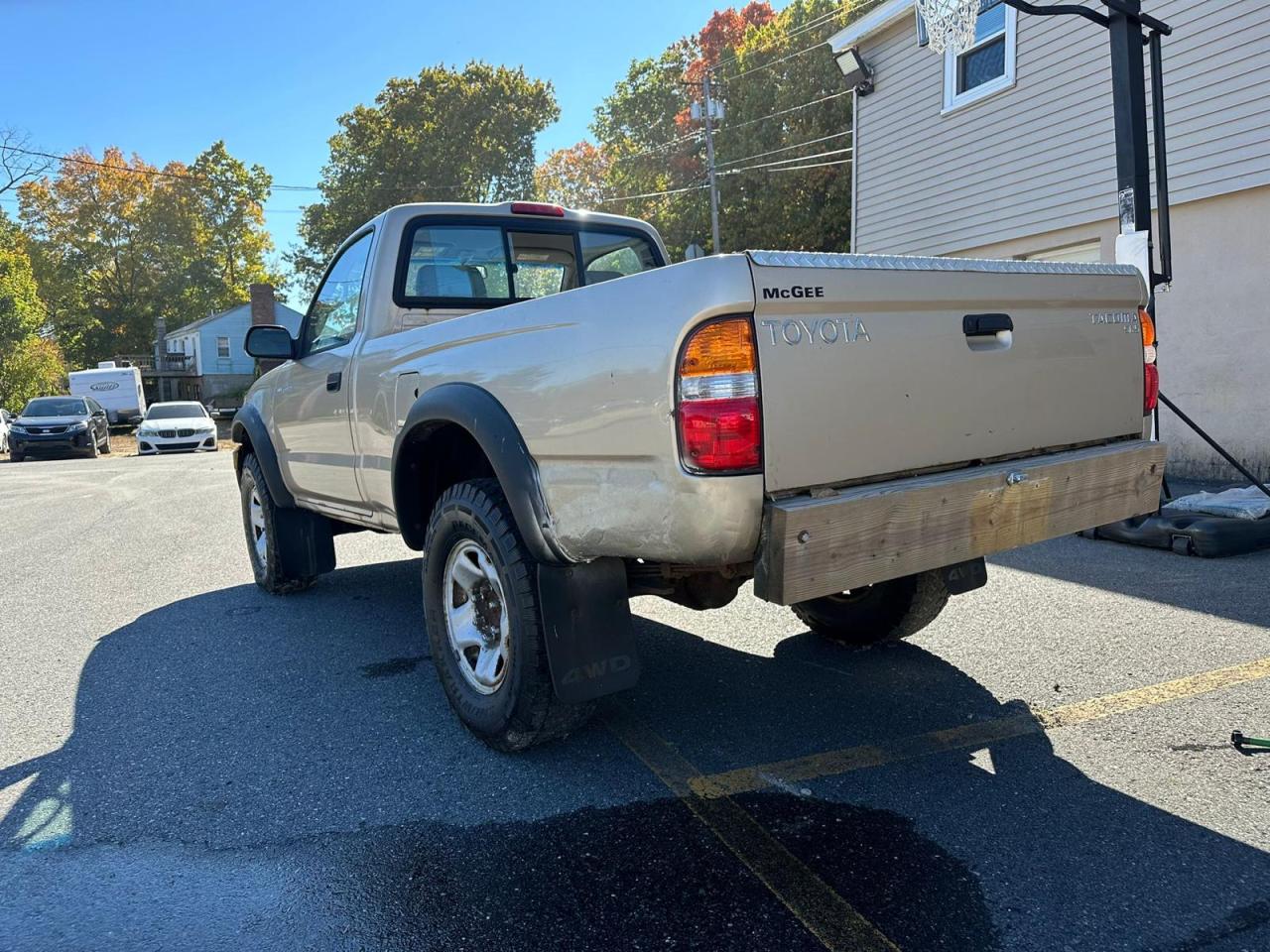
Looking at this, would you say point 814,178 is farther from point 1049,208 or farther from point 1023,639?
point 1023,639

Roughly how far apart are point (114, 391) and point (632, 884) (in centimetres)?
3423

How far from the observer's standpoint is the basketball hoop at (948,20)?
10.1m

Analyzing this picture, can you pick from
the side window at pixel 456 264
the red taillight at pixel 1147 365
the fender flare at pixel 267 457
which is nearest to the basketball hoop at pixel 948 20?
the side window at pixel 456 264

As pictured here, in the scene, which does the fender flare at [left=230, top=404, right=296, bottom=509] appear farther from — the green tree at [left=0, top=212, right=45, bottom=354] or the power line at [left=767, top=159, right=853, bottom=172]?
the green tree at [left=0, top=212, right=45, bottom=354]

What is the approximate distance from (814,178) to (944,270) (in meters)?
23.8

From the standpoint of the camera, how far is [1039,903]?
7.64ft

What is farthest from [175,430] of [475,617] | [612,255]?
[475,617]

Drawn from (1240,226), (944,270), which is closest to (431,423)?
(944,270)

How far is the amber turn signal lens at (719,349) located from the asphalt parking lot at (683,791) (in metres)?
1.36

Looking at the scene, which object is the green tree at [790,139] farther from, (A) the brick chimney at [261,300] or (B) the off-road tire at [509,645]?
(B) the off-road tire at [509,645]

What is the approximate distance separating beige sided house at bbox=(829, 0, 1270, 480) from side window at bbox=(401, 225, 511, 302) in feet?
24.5

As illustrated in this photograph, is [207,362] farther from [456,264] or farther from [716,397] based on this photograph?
[716,397]

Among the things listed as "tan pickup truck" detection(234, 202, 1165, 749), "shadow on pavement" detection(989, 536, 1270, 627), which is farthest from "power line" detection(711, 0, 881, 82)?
"tan pickup truck" detection(234, 202, 1165, 749)

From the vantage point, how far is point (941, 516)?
9.17 ft
